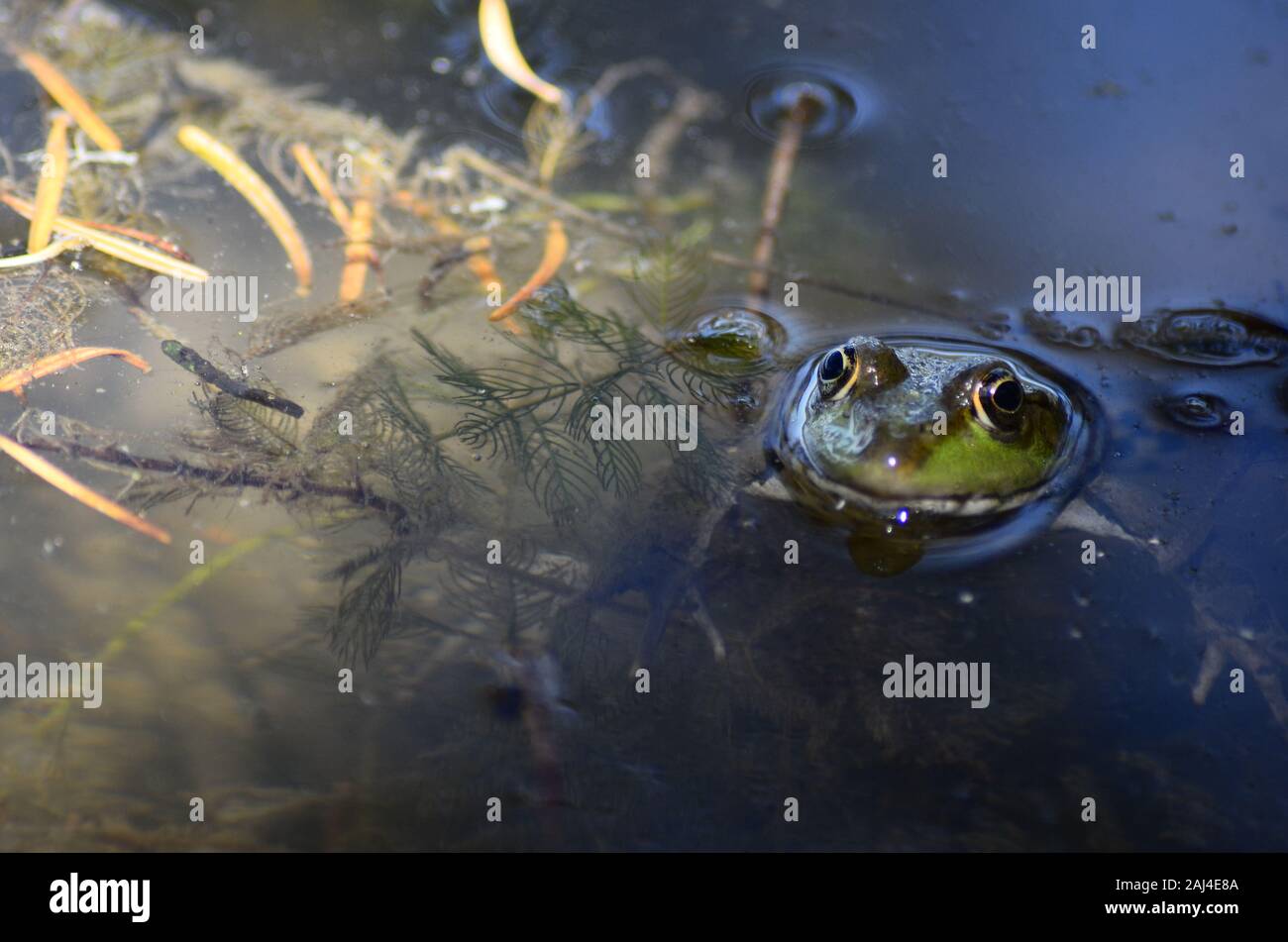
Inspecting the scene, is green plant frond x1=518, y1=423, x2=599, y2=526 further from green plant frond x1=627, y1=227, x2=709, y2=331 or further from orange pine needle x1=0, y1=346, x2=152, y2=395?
orange pine needle x1=0, y1=346, x2=152, y2=395

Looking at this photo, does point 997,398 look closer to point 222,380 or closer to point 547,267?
point 547,267

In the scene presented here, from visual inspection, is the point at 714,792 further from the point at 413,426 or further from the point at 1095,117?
the point at 1095,117

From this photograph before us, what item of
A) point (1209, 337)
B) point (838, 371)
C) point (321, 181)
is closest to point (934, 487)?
point (838, 371)

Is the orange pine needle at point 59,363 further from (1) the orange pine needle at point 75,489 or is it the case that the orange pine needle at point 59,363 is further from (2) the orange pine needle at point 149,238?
(2) the orange pine needle at point 149,238

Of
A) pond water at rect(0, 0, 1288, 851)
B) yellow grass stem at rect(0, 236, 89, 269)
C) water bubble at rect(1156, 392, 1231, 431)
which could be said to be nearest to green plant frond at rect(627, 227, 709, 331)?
pond water at rect(0, 0, 1288, 851)

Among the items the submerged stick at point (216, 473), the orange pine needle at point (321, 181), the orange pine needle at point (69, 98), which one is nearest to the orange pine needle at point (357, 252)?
the orange pine needle at point (321, 181)

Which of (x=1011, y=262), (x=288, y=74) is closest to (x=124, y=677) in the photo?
(x=288, y=74)
